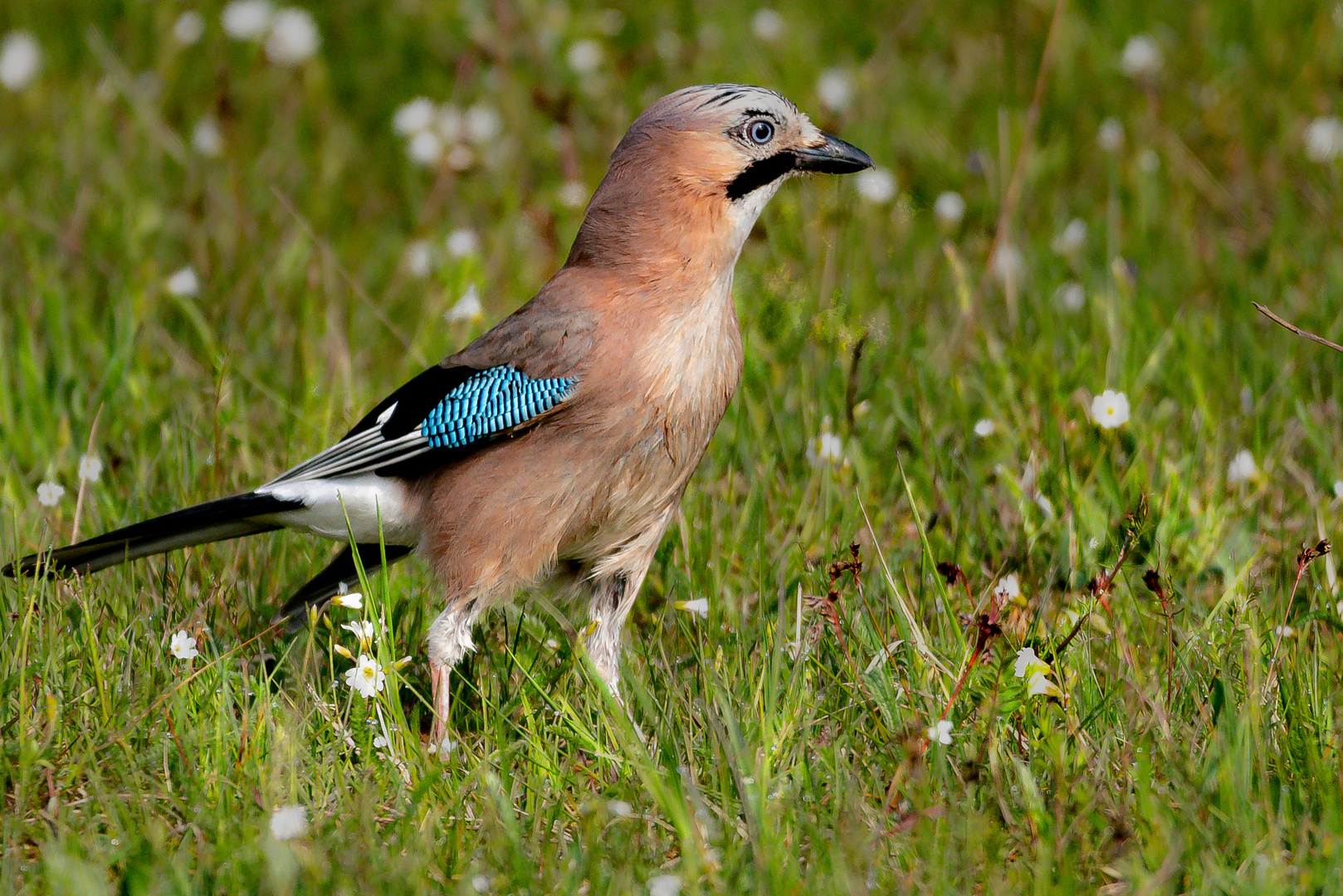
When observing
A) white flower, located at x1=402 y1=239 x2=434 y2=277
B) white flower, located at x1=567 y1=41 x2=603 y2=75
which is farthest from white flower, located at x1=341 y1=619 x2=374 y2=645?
white flower, located at x1=567 y1=41 x2=603 y2=75

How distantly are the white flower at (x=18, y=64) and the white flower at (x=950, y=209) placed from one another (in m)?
4.77

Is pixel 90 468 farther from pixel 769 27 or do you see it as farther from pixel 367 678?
pixel 769 27

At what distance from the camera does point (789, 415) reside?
5.29 metres

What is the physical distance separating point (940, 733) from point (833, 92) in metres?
4.73

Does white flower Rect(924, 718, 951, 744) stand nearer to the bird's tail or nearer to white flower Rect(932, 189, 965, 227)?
the bird's tail

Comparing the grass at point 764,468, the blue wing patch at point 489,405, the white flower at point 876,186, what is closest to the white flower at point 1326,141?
the grass at point 764,468

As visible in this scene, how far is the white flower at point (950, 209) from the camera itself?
6523mm

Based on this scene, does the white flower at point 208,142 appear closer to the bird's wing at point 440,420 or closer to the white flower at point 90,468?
the white flower at point 90,468

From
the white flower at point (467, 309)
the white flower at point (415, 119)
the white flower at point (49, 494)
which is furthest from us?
the white flower at point (415, 119)

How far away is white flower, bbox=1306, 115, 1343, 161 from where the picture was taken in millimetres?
6816

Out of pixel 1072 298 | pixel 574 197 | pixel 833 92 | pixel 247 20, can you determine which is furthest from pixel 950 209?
pixel 247 20

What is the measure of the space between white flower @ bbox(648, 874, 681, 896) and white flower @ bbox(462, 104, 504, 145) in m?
5.15

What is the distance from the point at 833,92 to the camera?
291 inches

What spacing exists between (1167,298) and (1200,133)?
1.62 m
